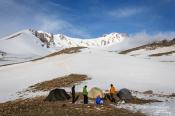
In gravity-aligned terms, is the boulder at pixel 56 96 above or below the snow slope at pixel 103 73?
below

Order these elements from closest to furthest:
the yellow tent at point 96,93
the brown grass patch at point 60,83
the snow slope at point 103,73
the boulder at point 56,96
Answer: the boulder at point 56,96 → the yellow tent at point 96,93 → the brown grass patch at point 60,83 → the snow slope at point 103,73

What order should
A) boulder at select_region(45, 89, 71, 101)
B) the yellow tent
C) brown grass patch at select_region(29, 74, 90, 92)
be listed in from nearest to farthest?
boulder at select_region(45, 89, 71, 101) → the yellow tent → brown grass patch at select_region(29, 74, 90, 92)

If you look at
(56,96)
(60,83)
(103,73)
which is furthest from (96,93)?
(103,73)

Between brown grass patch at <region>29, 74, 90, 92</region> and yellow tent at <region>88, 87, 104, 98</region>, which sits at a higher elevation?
brown grass patch at <region>29, 74, 90, 92</region>

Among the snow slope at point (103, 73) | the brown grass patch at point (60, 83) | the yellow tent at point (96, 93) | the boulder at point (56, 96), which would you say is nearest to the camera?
the boulder at point (56, 96)

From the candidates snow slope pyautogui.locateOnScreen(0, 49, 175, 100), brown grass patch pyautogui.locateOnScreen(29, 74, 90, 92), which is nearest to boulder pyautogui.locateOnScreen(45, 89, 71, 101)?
snow slope pyautogui.locateOnScreen(0, 49, 175, 100)

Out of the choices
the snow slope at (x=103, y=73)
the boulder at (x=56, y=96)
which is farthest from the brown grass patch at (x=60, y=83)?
the boulder at (x=56, y=96)

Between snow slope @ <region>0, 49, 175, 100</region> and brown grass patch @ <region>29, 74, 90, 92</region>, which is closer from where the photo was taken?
brown grass patch @ <region>29, 74, 90, 92</region>

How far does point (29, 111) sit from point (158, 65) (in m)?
59.3

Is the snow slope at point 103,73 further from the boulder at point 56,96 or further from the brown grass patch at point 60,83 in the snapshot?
the boulder at point 56,96

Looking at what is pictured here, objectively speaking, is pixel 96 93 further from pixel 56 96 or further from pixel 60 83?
pixel 60 83

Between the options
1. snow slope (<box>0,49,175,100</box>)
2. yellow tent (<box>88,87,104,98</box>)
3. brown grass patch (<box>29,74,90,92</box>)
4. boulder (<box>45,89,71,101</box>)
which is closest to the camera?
boulder (<box>45,89,71,101</box>)

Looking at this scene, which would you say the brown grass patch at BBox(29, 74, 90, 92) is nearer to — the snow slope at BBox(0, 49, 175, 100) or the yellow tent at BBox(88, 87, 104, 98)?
the snow slope at BBox(0, 49, 175, 100)

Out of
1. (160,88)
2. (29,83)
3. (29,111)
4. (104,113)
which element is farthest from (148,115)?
(29,83)
